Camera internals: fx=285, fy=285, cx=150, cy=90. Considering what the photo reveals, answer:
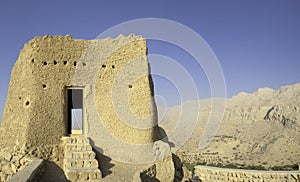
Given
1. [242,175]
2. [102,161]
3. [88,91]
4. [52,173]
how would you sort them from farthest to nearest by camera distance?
[242,175] < [88,91] < [102,161] < [52,173]

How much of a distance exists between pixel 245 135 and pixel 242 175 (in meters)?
35.1

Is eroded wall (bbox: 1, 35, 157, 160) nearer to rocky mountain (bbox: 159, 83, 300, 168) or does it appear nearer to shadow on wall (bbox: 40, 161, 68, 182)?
shadow on wall (bbox: 40, 161, 68, 182)

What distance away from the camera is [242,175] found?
541 inches

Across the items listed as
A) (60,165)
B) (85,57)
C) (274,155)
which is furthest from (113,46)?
(274,155)

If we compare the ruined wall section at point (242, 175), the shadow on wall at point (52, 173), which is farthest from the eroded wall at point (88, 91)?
the ruined wall section at point (242, 175)

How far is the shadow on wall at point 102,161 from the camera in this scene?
371 inches

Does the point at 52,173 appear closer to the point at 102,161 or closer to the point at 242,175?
the point at 102,161

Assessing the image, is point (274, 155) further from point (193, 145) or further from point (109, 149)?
point (109, 149)

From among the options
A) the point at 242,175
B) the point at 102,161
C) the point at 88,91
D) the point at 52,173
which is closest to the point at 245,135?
the point at 242,175

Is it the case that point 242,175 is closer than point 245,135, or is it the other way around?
point 242,175

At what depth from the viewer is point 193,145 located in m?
46.3

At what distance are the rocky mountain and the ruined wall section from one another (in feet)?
37.5

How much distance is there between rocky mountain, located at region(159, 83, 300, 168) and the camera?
115 feet

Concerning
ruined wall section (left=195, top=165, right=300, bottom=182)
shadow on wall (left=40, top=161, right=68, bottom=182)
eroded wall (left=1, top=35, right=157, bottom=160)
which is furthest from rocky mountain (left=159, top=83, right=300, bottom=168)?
shadow on wall (left=40, top=161, right=68, bottom=182)
